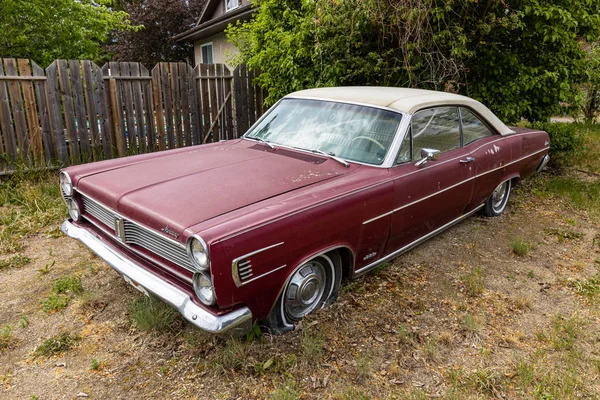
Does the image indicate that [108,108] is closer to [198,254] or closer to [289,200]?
[289,200]

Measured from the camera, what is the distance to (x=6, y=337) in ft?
9.97

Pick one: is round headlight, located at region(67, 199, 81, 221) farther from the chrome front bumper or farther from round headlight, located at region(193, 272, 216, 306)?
round headlight, located at region(193, 272, 216, 306)

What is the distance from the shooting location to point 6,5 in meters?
9.37

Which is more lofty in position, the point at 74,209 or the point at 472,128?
the point at 472,128

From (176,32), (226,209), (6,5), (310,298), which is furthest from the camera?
(176,32)

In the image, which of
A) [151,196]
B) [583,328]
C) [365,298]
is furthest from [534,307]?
[151,196]

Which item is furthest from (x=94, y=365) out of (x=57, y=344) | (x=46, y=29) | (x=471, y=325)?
(x=46, y=29)

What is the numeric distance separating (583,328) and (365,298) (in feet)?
5.21

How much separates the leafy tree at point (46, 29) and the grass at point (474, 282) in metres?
10.4

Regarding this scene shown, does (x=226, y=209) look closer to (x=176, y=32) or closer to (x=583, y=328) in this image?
(x=583, y=328)

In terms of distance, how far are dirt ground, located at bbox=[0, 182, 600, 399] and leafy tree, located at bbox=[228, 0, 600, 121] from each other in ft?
10.6

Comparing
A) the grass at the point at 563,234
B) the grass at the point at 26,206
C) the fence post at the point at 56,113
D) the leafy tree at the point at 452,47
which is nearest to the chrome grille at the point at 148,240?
the grass at the point at 26,206

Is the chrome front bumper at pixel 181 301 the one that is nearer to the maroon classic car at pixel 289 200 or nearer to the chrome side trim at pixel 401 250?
the maroon classic car at pixel 289 200

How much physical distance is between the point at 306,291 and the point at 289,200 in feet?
2.31
